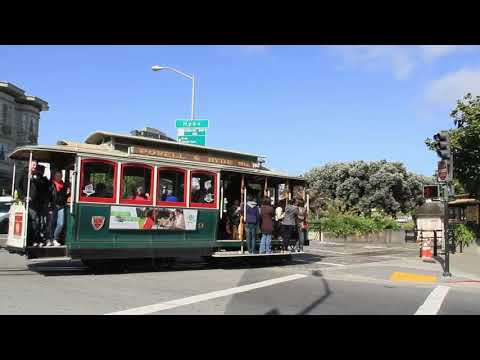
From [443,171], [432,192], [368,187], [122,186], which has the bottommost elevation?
[122,186]

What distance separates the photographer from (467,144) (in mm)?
18062

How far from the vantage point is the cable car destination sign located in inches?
498

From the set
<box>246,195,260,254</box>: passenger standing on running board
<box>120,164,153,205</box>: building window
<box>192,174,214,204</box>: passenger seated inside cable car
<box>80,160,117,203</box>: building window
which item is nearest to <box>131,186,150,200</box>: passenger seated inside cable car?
<box>120,164,153,205</box>: building window

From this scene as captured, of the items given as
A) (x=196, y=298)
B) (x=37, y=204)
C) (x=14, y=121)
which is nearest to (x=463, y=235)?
(x=196, y=298)

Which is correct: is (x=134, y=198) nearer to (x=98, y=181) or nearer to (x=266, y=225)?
(x=98, y=181)

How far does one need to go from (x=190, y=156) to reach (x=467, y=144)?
10.5 metres

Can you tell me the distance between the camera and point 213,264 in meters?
14.9

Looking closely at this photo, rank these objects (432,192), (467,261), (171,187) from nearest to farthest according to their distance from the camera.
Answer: (171,187) < (432,192) < (467,261)

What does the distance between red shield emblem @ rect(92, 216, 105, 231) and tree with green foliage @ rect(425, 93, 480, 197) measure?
13.1 m

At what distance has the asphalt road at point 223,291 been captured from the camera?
798 cm
